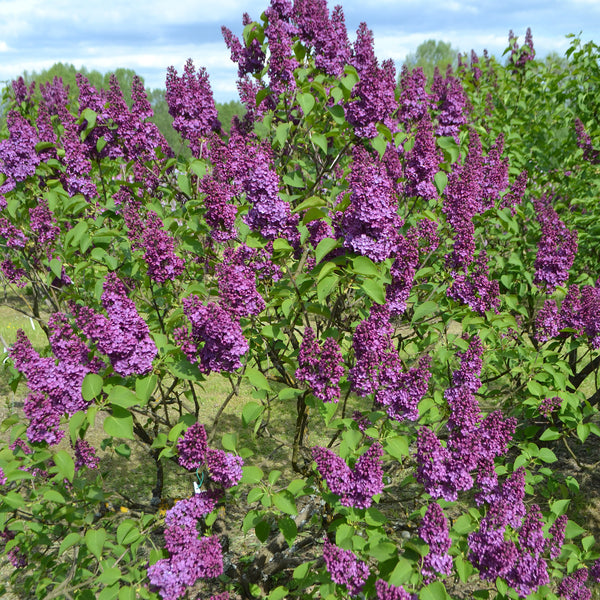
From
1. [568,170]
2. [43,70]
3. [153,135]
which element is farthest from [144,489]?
[43,70]

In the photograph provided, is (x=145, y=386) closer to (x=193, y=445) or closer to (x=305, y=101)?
(x=193, y=445)

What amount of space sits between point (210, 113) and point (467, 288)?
10.3 feet

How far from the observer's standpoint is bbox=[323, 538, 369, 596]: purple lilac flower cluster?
2523 mm

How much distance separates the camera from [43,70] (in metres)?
73.8

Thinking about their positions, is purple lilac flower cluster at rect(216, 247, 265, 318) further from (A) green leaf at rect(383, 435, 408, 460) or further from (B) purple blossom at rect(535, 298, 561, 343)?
(B) purple blossom at rect(535, 298, 561, 343)

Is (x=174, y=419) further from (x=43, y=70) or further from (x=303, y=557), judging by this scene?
(x=43, y=70)

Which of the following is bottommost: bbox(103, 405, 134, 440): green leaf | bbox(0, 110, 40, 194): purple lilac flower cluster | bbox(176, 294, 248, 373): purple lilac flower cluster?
bbox(103, 405, 134, 440): green leaf

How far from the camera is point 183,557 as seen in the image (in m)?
2.56

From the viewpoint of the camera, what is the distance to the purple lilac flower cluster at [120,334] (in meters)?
2.71

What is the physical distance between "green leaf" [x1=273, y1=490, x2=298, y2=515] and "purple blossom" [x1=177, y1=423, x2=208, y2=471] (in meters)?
0.50

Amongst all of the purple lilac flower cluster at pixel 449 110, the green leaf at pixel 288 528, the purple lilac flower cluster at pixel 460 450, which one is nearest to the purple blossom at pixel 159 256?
the green leaf at pixel 288 528

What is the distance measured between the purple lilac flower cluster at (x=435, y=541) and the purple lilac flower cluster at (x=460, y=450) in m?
0.19

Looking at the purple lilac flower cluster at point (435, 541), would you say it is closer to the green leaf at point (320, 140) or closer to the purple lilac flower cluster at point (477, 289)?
the purple lilac flower cluster at point (477, 289)

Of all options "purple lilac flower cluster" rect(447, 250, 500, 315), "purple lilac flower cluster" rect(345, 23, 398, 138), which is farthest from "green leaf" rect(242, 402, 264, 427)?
"purple lilac flower cluster" rect(345, 23, 398, 138)
